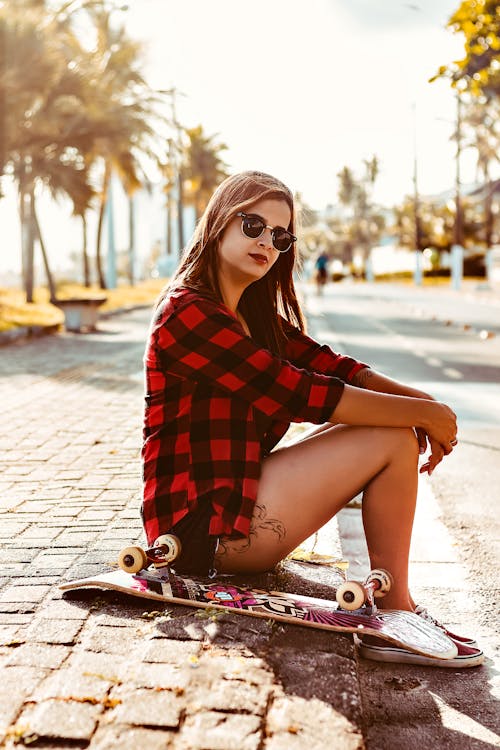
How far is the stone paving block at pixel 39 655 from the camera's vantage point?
9.57ft

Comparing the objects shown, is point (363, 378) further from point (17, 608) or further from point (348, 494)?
point (17, 608)

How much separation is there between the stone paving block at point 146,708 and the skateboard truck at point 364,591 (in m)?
0.86

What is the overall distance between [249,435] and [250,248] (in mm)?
668

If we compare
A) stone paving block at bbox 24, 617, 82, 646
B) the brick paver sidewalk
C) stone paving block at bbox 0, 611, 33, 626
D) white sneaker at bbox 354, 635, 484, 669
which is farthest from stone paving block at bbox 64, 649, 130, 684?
white sneaker at bbox 354, 635, 484, 669

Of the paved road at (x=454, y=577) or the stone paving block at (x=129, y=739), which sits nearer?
the stone paving block at (x=129, y=739)

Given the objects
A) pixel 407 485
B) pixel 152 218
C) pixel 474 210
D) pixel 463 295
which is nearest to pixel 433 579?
pixel 407 485

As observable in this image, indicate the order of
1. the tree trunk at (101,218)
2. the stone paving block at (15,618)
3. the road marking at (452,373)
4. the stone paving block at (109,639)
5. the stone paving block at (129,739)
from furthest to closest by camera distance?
the tree trunk at (101,218)
the road marking at (452,373)
the stone paving block at (15,618)
the stone paving block at (109,639)
the stone paving block at (129,739)

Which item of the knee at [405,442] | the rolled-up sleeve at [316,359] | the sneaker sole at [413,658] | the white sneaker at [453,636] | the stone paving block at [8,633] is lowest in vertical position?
the sneaker sole at [413,658]

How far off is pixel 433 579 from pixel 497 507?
58.9 inches

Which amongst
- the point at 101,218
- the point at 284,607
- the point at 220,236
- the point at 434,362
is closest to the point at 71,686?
the point at 284,607

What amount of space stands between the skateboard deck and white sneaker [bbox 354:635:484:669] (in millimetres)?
30

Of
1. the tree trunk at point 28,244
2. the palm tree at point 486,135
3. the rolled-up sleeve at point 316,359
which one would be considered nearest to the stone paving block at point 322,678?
the rolled-up sleeve at point 316,359

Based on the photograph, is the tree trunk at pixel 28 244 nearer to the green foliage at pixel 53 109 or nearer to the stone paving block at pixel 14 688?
the green foliage at pixel 53 109

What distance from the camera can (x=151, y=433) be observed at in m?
3.61
